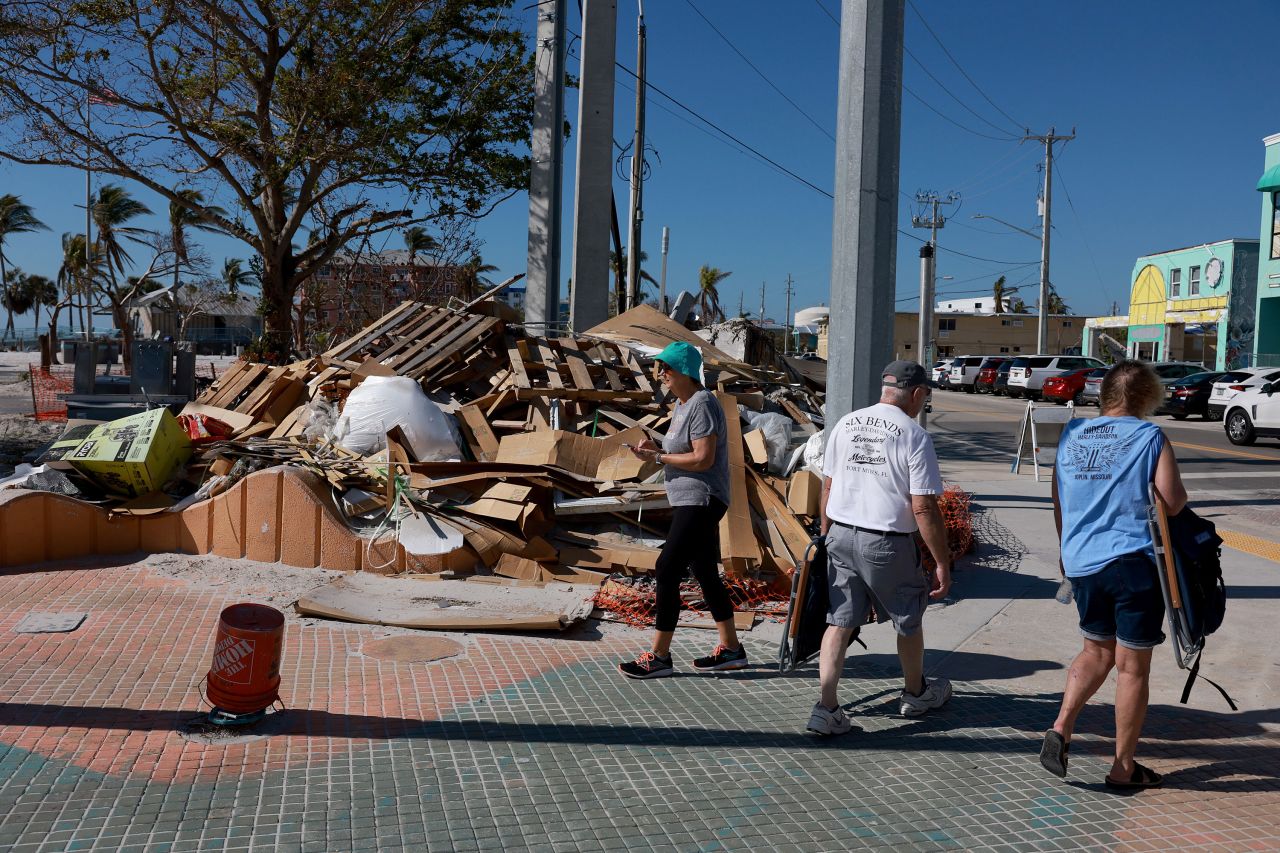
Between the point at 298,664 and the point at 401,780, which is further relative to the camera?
the point at 298,664

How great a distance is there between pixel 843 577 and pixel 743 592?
2.48 meters

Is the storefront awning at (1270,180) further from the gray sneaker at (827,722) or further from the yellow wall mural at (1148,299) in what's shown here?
the gray sneaker at (827,722)

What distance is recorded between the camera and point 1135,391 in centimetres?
400

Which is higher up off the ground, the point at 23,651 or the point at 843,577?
the point at 843,577

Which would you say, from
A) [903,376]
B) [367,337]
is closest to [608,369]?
[367,337]

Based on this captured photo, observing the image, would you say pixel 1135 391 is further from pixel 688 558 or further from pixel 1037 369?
pixel 1037 369

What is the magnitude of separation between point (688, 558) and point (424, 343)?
6056 millimetres

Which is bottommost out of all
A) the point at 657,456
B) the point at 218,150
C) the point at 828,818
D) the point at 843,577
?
the point at 828,818

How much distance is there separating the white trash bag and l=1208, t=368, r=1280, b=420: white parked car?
60.9 ft

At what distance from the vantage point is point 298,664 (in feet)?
17.5

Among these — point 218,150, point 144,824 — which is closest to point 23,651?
point 144,824

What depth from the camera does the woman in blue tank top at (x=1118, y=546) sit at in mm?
3805

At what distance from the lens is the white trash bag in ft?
27.1

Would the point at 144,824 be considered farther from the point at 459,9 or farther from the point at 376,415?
the point at 459,9
